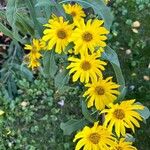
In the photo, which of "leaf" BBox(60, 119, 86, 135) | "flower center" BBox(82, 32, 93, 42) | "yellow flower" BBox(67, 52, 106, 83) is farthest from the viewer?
"leaf" BBox(60, 119, 86, 135)

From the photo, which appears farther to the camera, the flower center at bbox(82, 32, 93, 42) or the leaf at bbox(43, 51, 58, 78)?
the leaf at bbox(43, 51, 58, 78)

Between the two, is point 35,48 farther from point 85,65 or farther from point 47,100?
point 47,100

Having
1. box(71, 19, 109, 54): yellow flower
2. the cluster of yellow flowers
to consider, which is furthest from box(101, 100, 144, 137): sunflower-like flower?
box(71, 19, 109, 54): yellow flower

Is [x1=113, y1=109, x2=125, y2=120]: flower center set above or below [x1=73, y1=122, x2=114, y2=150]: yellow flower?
above

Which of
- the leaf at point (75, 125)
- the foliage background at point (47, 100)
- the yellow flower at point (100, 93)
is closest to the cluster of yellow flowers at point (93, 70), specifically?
the yellow flower at point (100, 93)

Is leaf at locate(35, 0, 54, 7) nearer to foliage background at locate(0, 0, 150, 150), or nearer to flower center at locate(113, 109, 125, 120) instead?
flower center at locate(113, 109, 125, 120)

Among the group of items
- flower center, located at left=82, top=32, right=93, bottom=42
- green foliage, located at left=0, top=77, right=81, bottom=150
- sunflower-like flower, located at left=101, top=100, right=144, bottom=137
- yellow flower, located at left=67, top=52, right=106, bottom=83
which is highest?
flower center, located at left=82, top=32, right=93, bottom=42

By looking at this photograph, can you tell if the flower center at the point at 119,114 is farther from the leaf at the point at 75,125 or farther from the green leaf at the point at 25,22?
the green leaf at the point at 25,22

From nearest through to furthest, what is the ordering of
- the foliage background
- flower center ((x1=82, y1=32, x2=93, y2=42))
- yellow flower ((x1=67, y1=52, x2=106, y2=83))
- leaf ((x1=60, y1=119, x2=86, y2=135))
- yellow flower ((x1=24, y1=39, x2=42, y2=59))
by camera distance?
1. flower center ((x1=82, y1=32, x2=93, y2=42))
2. yellow flower ((x1=67, y1=52, x2=106, y2=83))
3. yellow flower ((x1=24, y1=39, x2=42, y2=59))
4. leaf ((x1=60, y1=119, x2=86, y2=135))
5. the foliage background
